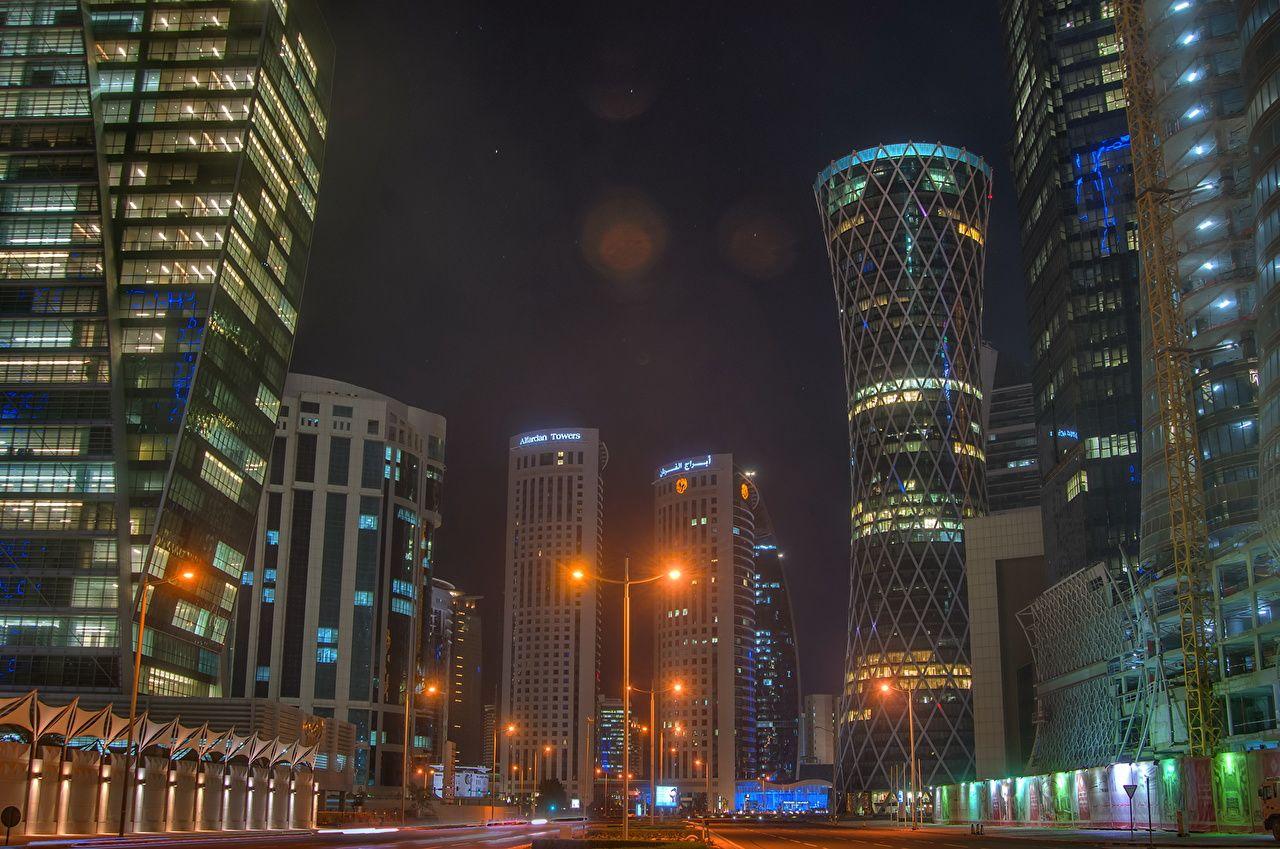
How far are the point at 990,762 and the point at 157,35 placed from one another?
459ft

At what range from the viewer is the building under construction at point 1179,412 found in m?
86.6

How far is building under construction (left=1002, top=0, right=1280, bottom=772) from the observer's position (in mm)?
86625

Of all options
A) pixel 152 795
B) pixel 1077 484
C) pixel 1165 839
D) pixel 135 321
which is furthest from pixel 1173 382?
pixel 135 321

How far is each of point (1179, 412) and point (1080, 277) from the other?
6039cm

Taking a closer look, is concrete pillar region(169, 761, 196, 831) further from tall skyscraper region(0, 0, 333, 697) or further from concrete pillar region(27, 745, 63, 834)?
tall skyscraper region(0, 0, 333, 697)

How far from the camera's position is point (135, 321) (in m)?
130

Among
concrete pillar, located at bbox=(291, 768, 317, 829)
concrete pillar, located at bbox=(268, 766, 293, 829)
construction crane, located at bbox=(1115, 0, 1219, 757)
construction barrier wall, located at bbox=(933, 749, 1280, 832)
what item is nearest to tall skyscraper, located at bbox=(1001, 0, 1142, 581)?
construction crane, located at bbox=(1115, 0, 1219, 757)

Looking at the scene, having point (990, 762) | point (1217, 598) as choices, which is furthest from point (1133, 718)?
point (990, 762)

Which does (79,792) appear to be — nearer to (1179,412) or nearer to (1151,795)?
(1151,795)

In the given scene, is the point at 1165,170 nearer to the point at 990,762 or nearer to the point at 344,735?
the point at 990,762

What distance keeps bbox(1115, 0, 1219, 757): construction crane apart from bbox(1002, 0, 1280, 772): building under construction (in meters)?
0.19

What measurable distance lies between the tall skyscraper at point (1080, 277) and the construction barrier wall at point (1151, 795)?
4513cm

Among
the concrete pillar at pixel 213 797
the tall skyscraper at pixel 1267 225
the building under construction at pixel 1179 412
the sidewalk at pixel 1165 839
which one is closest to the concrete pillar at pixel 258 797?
the concrete pillar at pixel 213 797

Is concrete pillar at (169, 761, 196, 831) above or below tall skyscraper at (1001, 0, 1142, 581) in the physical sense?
below
